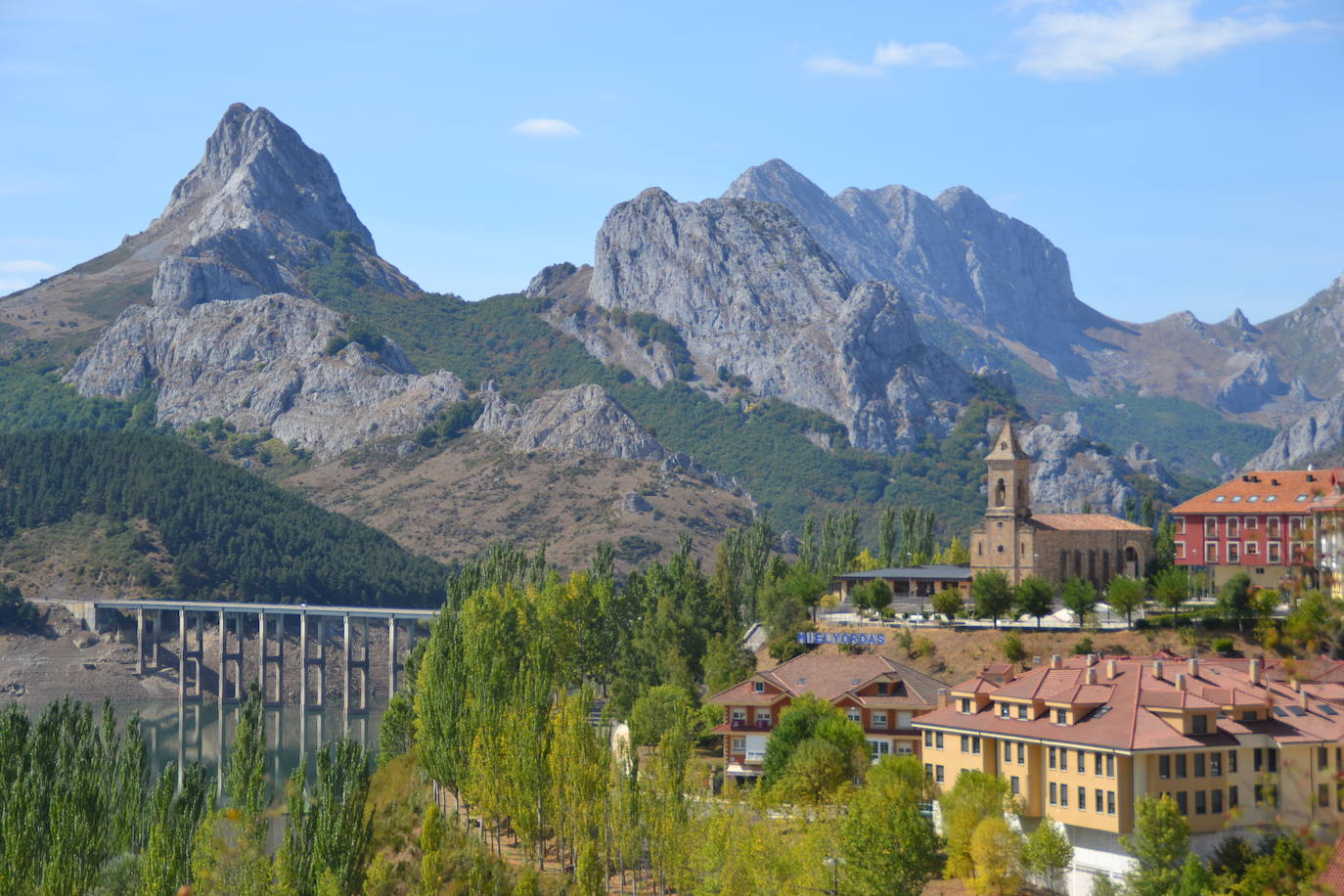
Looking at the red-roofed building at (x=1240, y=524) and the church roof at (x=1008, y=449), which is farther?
the church roof at (x=1008, y=449)

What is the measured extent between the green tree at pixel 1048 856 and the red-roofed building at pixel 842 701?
62.6ft

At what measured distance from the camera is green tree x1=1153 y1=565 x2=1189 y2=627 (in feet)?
340

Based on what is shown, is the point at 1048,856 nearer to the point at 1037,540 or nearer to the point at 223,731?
the point at 1037,540

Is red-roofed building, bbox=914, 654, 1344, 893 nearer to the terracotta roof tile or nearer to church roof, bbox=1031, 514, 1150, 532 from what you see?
the terracotta roof tile

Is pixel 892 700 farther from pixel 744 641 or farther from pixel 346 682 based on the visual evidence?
pixel 346 682

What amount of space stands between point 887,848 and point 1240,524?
200ft

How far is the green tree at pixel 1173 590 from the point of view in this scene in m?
103

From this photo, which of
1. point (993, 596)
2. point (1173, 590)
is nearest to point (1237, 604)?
point (1173, 590)

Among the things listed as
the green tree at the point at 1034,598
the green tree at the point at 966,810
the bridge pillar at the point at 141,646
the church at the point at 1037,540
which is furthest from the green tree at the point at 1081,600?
the bridge pillar at the point at 141,646

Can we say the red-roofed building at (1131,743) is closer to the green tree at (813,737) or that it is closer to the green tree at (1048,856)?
the green tree at (1048,856)

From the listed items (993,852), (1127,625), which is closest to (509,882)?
(993,852)

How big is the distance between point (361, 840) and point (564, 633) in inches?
2163

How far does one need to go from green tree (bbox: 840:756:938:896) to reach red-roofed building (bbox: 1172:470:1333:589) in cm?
5411

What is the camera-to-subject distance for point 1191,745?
6825cm
